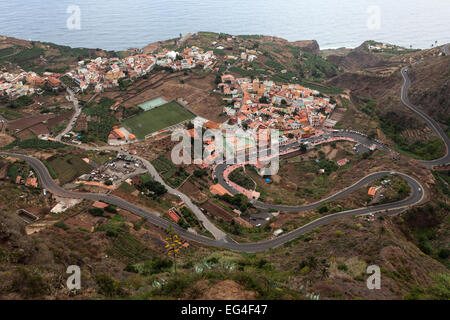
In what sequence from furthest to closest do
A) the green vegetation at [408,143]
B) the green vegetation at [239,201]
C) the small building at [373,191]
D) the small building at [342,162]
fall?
the green vegetation at [408,143], the small building at [342,162], the green vegetation at [239,201], the small building at [373,191]

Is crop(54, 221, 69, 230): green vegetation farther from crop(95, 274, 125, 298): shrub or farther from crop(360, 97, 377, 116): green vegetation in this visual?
crop(360, 97, 377, 116): green vegetation

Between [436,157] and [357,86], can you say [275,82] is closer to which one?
[357,86]

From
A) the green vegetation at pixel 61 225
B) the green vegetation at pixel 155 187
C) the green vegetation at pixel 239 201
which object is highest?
the green vegetation at pixel 61 225

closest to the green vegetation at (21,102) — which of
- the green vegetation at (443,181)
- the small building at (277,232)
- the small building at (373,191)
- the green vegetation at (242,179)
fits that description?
the green vegetation at (242,179)

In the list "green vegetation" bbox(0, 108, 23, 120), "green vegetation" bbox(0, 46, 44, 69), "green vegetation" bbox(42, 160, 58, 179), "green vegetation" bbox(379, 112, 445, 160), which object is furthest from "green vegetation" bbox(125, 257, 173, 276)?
"green vegetation" bbox(0, 46, 44, 69)

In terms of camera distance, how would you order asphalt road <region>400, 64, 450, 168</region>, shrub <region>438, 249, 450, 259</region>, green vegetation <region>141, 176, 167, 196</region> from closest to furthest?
1. shrub <region>438, 249, 450, 259</region>
2. green vegetation <region>141, 176, 167, 196</region>
3. asphalt road <region>400, 64, 450, 168</region>

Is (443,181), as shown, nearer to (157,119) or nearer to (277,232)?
(277,232)

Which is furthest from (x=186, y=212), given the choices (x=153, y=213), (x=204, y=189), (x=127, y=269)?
(x=127, y=269)

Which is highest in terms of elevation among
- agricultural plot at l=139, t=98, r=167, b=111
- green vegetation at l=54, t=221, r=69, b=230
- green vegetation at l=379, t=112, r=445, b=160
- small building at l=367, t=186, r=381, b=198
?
agricultural plot at l=139, t=98, r=167, b=111

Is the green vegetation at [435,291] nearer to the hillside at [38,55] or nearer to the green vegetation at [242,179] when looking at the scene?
the green vegetation at [242,179]
